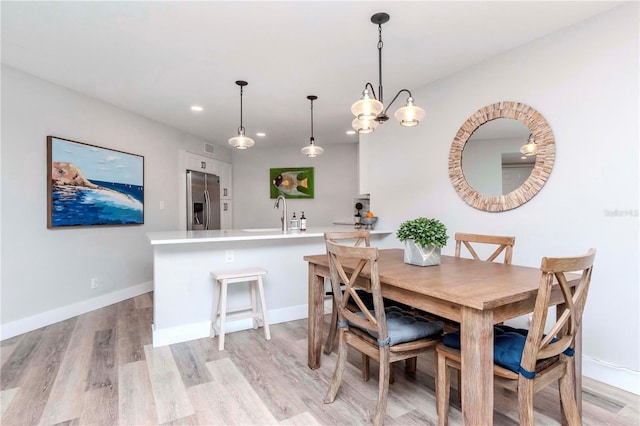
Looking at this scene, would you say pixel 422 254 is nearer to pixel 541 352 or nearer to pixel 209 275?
pixel 541 352

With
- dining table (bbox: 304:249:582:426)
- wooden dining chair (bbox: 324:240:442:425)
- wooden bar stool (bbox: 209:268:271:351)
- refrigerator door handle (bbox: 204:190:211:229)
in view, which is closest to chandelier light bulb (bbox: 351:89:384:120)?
wooden dining chair (bbox: 324:240:442:425)

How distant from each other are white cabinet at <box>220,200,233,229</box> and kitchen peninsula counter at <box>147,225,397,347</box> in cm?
324

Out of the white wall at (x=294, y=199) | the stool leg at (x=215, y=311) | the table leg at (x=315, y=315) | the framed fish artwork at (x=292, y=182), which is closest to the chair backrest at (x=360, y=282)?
the table leg at (x=315, y=315)

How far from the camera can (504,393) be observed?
195 cm

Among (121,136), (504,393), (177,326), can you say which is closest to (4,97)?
(121,136)

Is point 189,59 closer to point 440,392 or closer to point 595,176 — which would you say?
point 440,392

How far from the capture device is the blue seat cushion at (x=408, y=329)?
162cm

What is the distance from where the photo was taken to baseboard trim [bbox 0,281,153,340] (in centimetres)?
285

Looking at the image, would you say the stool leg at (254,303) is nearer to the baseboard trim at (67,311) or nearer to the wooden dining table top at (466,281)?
the wooden dining table top at (466,281)

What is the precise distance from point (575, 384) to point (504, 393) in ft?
1.46

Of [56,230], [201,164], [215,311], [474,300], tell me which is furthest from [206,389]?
[201,164]

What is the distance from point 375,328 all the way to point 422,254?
1.84 ft

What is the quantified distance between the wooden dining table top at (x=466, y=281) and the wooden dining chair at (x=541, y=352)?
0.40 ft

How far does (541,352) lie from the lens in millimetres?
1310
